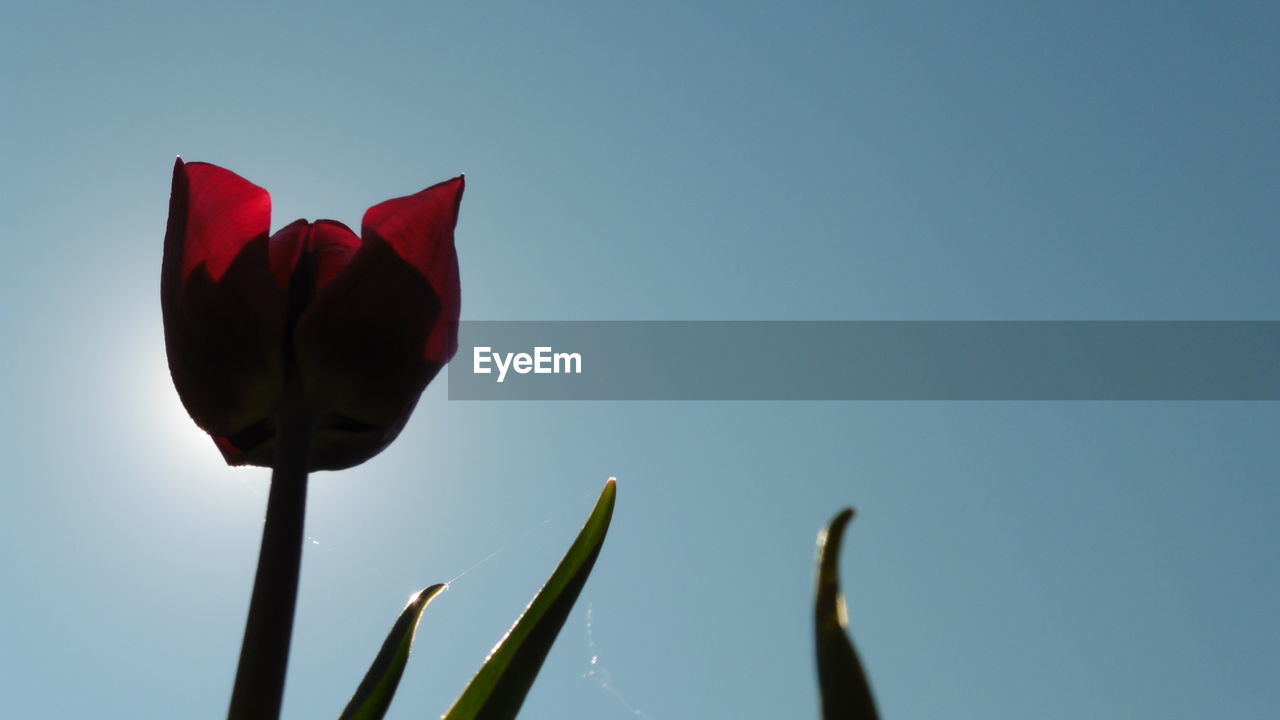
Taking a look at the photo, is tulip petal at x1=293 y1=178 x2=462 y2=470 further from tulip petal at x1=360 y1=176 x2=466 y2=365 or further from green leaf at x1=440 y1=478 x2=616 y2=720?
green leaf at x1=440 y1=478 x2=616 y2=720

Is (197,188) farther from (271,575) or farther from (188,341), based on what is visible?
(271,575)

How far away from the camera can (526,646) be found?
14.7 inches

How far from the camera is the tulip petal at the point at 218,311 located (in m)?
0.40

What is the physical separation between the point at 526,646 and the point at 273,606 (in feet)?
0.32

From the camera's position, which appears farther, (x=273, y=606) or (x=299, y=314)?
(x=299, y=314)

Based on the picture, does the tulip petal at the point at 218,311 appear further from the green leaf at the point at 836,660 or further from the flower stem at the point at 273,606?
the green leaf at the point at 836,660

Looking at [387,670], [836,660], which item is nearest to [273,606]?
[387,670]

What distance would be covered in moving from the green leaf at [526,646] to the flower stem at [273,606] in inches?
2.8

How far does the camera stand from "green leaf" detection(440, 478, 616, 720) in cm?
Result: 36

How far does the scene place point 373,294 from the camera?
40cm

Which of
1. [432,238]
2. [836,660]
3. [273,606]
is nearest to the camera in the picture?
[836,660]

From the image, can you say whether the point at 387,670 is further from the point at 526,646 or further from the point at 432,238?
the point at 432,238

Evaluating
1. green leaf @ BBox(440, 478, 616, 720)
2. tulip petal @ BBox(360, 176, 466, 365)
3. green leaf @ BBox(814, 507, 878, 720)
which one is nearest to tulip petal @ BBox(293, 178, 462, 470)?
tulip petal @ BBox(360, 176, 466, 365)

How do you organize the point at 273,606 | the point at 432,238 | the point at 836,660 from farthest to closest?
the point at 432,238, the point at 273,606, the point at 836,660
